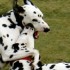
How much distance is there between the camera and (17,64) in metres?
5.60

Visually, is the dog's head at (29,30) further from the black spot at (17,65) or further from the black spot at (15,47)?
the black spot at (17,65)

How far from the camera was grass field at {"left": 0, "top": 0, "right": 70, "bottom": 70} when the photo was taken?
820 cm

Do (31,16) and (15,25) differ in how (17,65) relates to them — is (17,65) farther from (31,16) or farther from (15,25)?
(31,16)

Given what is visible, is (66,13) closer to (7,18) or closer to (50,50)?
(50,50)

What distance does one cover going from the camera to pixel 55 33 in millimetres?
9930

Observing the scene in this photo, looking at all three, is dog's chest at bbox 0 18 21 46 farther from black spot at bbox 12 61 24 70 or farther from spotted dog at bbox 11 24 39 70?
black spot at bbox 12 61 24 70

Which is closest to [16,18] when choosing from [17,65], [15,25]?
[15,25]

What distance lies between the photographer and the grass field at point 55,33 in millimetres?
8195

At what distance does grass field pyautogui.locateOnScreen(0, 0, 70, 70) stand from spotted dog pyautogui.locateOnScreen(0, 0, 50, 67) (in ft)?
6.69

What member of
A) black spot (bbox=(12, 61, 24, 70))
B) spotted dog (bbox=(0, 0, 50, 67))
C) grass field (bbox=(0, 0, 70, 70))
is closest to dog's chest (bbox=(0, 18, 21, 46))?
spotted dog (bbox=(0, 0, 50, 67))

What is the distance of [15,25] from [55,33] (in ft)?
13.6

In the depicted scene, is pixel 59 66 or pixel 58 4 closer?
pixel 59 66

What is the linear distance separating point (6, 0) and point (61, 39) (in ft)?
15.6

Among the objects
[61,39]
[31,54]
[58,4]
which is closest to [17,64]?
[31,54]
